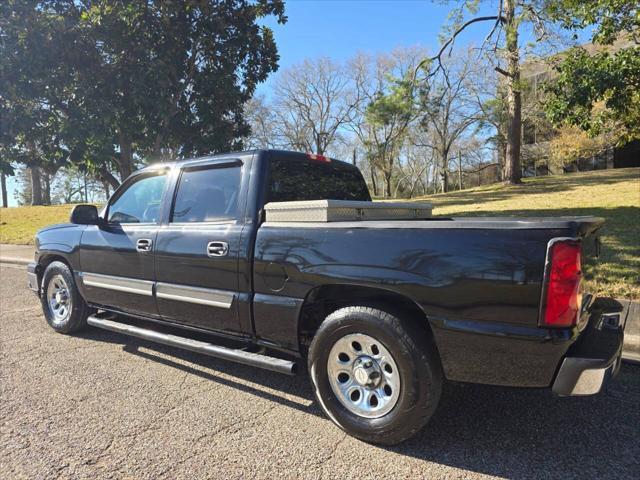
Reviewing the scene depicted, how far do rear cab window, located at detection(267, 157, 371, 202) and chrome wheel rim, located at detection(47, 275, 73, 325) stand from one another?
9.59 feet

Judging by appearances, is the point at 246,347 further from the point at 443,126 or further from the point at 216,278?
the point at 443,126

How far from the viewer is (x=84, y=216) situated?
4508 mm

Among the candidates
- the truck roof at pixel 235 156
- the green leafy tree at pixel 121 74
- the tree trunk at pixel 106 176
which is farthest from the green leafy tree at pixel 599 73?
the tree trunk at pixel 106 176

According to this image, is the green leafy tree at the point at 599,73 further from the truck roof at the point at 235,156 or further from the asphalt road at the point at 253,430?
the truck roof at the point at 235,156

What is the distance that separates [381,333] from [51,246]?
4.18 meters

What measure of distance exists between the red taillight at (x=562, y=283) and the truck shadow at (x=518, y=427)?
0.87m

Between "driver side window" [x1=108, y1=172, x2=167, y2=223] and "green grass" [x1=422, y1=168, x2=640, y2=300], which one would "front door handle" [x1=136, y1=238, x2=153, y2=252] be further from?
"green grass" [x1=422, y1=168, x2=640, y2=300]

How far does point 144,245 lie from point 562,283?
331cm

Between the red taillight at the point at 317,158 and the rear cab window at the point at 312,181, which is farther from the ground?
the red taillight at the point at 317,158

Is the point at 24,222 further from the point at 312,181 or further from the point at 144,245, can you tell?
the point at 312,181

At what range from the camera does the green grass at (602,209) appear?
5941 millimetres

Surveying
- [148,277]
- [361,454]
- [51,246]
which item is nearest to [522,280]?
[361,454]

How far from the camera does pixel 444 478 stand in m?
2.44

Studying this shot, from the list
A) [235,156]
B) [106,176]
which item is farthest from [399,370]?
[106,176]
